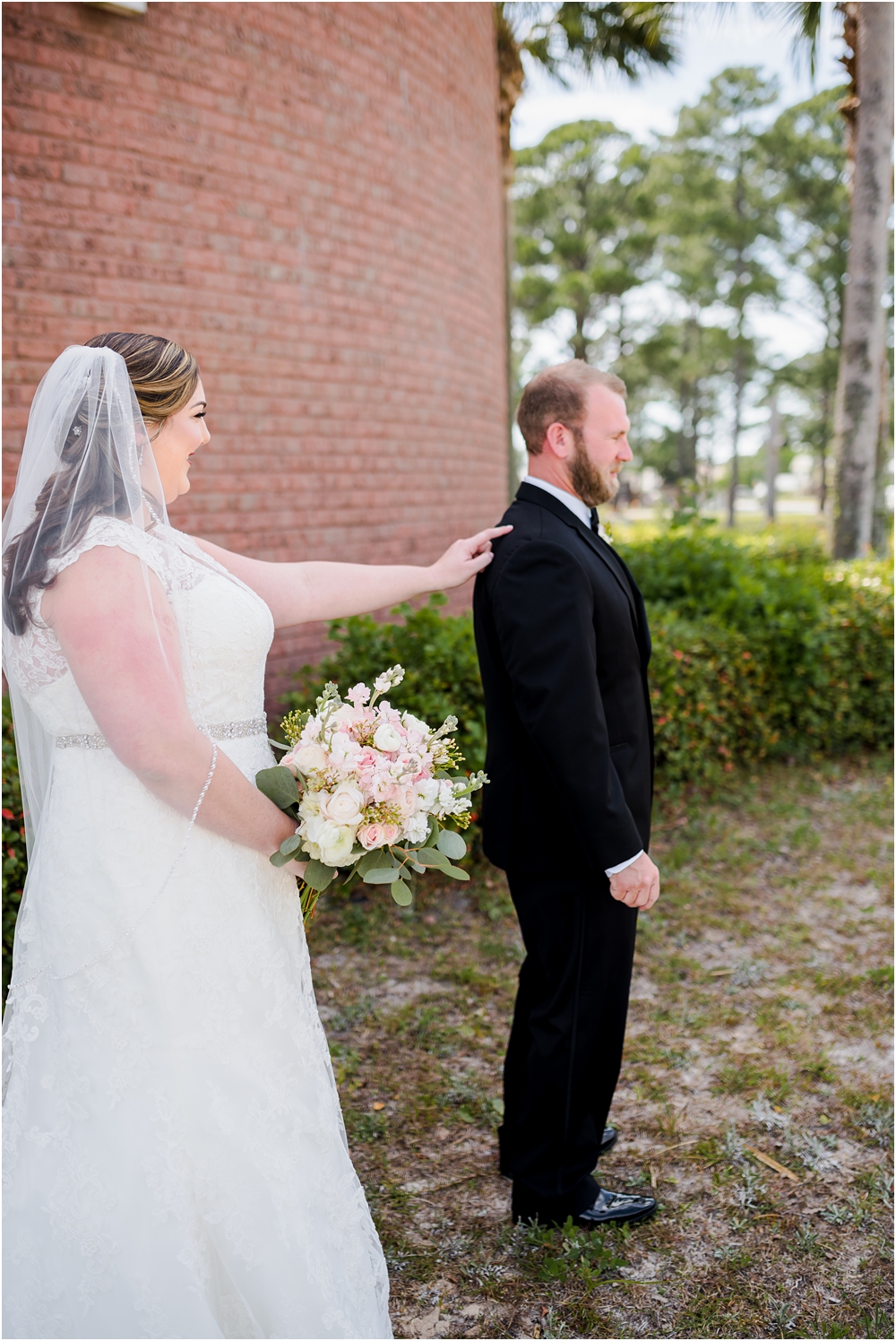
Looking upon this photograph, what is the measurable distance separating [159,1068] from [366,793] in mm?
738

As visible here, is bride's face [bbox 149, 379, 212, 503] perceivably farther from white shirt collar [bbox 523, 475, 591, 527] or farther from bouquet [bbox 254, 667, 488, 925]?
white shirt collar [bbox 523, 475, 591, 527]

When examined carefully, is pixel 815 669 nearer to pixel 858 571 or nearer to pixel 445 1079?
pixel 858 571

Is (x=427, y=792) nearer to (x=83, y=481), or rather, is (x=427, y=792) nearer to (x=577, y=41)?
(x=83, y=481)

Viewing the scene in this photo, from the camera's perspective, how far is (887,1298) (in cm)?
256

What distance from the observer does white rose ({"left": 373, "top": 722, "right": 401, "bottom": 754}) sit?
2.04 m

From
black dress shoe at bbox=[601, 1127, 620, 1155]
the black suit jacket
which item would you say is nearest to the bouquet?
the black suit jacket

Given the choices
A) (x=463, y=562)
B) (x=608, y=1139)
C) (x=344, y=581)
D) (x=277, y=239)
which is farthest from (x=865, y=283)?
(x=608, y=1139)

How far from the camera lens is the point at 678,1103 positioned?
3471mm

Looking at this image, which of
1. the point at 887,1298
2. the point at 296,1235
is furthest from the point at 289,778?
the point at 887,1298

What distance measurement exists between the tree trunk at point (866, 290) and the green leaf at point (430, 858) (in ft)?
31.8

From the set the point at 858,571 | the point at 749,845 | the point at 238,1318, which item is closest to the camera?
the point at 238,1318

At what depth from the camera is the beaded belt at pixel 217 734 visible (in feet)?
6.79

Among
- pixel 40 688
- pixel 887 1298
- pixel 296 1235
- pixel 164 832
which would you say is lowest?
pixel 887 1298

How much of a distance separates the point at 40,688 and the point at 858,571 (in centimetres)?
770
